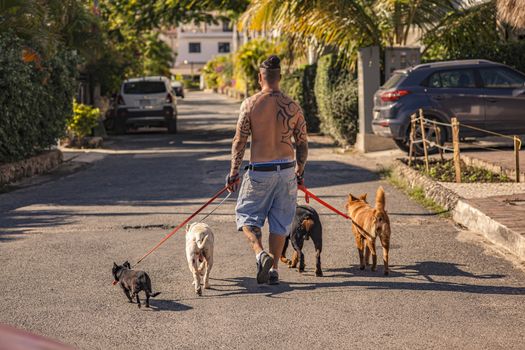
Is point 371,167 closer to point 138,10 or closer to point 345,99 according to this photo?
point 345,99

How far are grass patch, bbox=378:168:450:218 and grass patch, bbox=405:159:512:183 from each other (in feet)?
1.27

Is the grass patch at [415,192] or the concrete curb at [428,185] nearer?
the concrete curb at [428,185]

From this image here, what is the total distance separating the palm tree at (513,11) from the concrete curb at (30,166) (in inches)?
354

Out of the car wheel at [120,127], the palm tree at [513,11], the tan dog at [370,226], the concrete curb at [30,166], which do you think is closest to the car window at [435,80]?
the palm tree at [513,11]

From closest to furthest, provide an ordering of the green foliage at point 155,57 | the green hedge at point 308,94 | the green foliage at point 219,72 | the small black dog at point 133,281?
the small black dog at point 133,281 → the green hedge at point 308,94 → the green foliage at point 155,57 → the green foliage at point 219,72

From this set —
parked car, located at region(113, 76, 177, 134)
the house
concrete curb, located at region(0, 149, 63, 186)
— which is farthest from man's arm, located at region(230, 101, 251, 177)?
the house

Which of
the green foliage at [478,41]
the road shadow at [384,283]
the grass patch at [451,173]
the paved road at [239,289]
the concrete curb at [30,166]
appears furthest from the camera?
the green foliage at [478,41]

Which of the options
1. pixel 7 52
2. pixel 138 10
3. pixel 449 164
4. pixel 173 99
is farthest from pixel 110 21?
pixel 449 164

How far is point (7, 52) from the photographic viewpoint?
16.8 metres

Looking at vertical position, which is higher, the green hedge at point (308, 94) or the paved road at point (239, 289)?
the green hedge at point (308, 94)

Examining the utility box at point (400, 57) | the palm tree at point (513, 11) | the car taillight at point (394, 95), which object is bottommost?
the car taillight at point (394, 95)

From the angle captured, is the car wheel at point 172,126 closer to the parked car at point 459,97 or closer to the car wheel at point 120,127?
the car wheel at point 120,127

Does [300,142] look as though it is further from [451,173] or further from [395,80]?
[395,80]

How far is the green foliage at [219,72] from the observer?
76500mm
